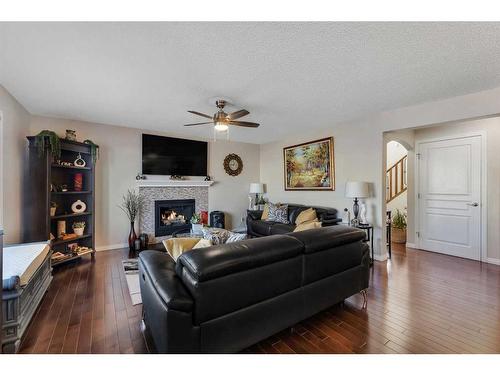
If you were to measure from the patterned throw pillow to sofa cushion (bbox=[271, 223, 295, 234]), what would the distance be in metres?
0.19

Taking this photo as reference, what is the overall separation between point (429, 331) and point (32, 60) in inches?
169

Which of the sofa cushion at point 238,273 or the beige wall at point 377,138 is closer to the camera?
the sofa cushion at point 238,273

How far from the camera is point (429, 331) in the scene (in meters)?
1.96

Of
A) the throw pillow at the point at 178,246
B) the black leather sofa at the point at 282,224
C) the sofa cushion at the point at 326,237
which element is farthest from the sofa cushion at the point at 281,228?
the throw pillow at the point at 178,246

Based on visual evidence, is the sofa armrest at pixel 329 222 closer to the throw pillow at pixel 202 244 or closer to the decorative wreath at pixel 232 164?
the throw pillow at pixel 202 244

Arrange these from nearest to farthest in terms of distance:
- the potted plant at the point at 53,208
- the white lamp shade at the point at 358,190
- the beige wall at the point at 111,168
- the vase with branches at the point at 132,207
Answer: the potted plant at the point at 53,208 → the white lamp shade at the point at 358,190 → the beige wall at the point at 111,168 → the vase with branches at the point at 132,207

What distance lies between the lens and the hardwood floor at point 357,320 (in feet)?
5.86

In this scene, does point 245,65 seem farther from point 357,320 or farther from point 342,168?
point 342,168

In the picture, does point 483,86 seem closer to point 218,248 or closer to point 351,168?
point 351,168

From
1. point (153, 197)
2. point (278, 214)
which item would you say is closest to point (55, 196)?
point (153, 197)

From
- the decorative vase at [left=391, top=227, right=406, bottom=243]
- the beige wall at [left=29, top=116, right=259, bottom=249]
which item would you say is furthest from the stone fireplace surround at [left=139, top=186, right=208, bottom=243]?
the decorative vase at [left=391, top=227, right=406, bottom=243]

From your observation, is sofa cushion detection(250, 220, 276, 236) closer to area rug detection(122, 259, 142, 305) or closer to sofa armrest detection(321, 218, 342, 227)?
sofa armrest detection(321, 218, 342, 227)

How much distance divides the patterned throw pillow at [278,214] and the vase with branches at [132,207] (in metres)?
2.72
